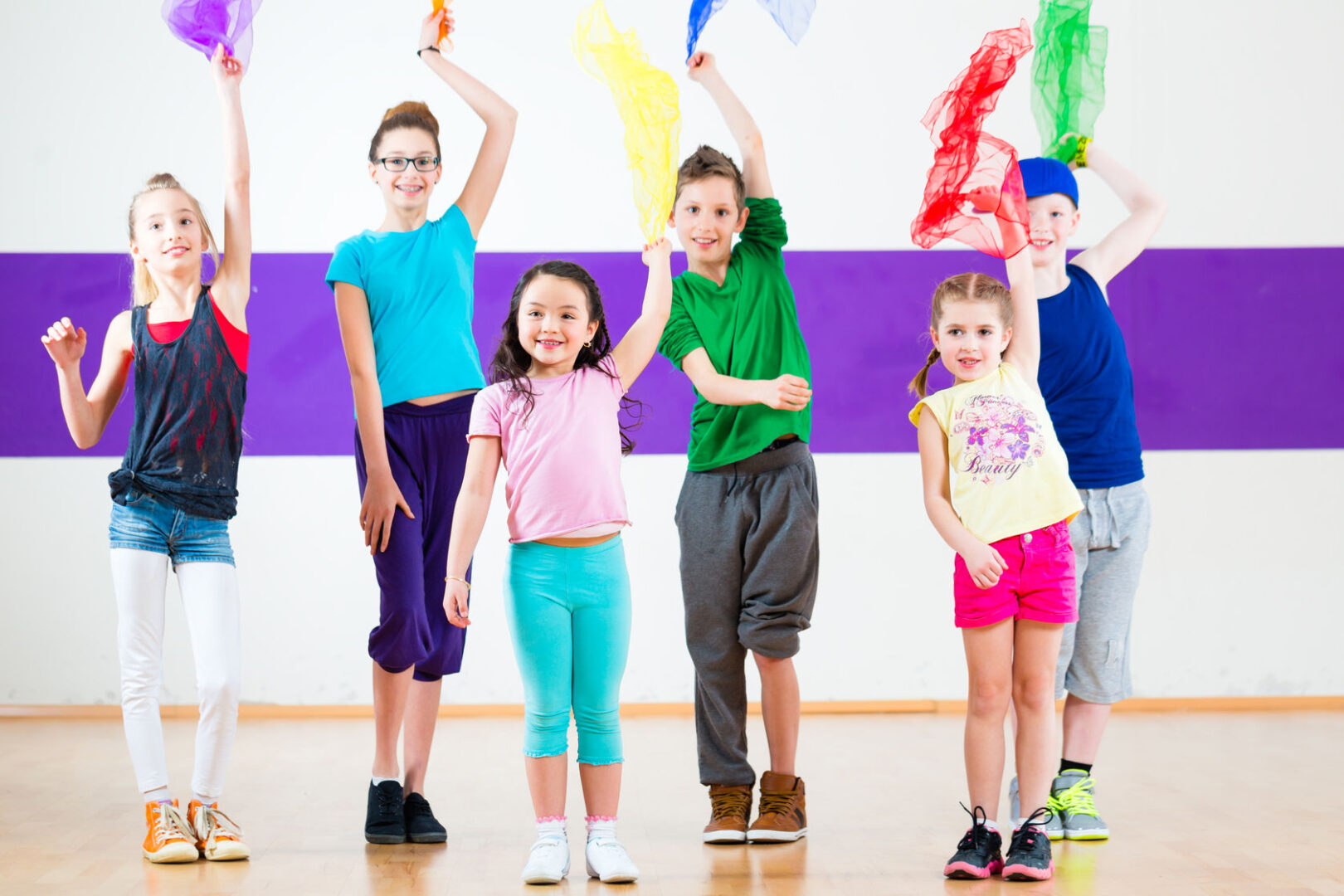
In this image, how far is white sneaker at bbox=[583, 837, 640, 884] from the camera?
2.10m

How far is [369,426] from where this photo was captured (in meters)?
2.34

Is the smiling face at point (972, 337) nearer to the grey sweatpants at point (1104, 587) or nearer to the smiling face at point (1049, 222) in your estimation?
the smiling face at point (1049, 222)

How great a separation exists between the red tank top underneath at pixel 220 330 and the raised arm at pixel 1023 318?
1.50 m

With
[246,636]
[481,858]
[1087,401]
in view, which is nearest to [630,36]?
[1087,401]

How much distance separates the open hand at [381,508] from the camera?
233cm

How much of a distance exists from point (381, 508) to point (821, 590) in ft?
6.68

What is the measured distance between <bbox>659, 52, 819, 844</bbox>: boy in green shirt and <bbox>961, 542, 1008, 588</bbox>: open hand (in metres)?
0.38

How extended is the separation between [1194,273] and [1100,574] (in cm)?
196

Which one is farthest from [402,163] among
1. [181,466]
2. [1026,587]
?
[1026,587]

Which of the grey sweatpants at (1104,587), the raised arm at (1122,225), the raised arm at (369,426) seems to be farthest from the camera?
the raised arm at (1122,225)

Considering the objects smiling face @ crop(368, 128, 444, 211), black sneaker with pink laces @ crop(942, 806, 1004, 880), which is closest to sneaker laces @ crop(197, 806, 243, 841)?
smiling face @ crop(368, 128, 444, 211)

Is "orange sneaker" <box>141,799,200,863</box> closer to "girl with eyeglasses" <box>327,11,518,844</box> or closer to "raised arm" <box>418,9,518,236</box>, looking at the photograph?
"girl with eyeglasses" <box>327,11,518,844</box>

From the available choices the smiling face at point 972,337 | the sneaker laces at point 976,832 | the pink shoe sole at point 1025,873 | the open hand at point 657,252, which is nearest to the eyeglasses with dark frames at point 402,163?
the open hand at point 657,252

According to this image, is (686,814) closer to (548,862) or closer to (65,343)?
(548,862)
